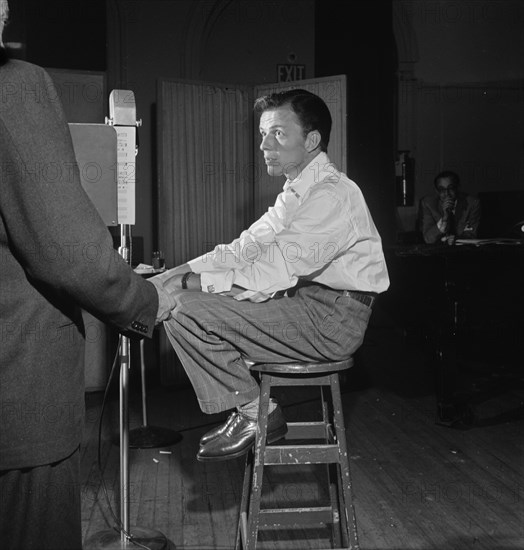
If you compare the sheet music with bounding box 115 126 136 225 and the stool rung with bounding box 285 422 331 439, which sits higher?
the sheet music with bounding box 115 126 136 225

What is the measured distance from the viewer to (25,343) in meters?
1.29

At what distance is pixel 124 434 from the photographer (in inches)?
99.7

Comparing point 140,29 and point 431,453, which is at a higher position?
point 140,29

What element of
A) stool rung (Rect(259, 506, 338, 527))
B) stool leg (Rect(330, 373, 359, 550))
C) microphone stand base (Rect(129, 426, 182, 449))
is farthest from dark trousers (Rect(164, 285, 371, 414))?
microphone stand base (Rect(129, 426, 182, 449))

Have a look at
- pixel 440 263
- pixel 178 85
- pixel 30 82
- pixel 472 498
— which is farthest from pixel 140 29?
pixel 30 82

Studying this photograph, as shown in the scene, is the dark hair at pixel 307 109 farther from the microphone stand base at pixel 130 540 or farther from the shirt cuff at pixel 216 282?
the microphone stand base at pixel 130 540

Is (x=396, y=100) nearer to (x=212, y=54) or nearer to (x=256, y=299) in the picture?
(x=212, y=54)

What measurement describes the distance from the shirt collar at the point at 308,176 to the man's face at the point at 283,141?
0.13ft

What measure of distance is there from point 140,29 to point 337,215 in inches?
186

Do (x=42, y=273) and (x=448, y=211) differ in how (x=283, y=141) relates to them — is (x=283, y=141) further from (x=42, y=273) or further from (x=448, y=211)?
(x=448, y=211)

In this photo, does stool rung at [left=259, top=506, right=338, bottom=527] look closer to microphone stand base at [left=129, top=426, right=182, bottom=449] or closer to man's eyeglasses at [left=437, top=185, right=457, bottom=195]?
microphone stand base at [left=129, top=426, right=182, bottom=449]

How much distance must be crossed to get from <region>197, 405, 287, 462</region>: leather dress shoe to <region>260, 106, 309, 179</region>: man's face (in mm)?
916

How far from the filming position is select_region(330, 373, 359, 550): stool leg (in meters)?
2.12

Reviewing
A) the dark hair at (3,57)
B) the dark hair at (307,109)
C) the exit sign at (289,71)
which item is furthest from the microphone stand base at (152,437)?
the exit sign at (289,71)
